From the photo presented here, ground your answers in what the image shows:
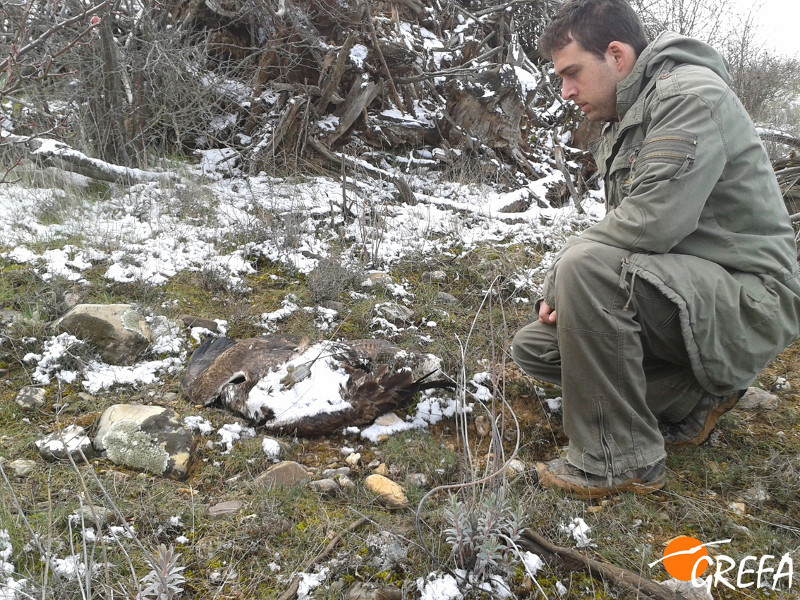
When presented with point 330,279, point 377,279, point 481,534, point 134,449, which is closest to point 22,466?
point 134,449

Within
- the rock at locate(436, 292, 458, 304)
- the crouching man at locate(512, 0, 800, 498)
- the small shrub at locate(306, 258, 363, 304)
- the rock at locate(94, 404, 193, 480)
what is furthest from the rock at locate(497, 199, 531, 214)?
the rock at locate(94, 404, 193, 480)

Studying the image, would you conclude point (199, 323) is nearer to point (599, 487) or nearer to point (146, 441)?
point (146, 441)

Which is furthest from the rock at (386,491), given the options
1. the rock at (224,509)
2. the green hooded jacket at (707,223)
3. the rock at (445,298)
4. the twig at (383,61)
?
the twig at (383,61)

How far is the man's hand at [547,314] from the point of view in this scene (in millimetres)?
2367

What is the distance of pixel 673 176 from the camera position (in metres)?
1.94

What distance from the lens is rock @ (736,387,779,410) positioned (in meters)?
2.79

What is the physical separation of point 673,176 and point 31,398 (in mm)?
2763

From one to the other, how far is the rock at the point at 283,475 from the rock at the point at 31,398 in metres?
1.14

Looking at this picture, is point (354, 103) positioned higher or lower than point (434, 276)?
higher

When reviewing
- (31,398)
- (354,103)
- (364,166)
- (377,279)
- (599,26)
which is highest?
(599,26)

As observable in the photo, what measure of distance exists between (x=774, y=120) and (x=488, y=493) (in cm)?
938

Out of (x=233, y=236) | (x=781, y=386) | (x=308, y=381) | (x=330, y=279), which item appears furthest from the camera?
(x=233, y=236)

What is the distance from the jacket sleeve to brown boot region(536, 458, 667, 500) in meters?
0.83

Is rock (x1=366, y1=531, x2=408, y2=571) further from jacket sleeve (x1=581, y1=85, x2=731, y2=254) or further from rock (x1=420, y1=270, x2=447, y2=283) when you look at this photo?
rock (x1=420, y1=270, x2=447, y2=283)
